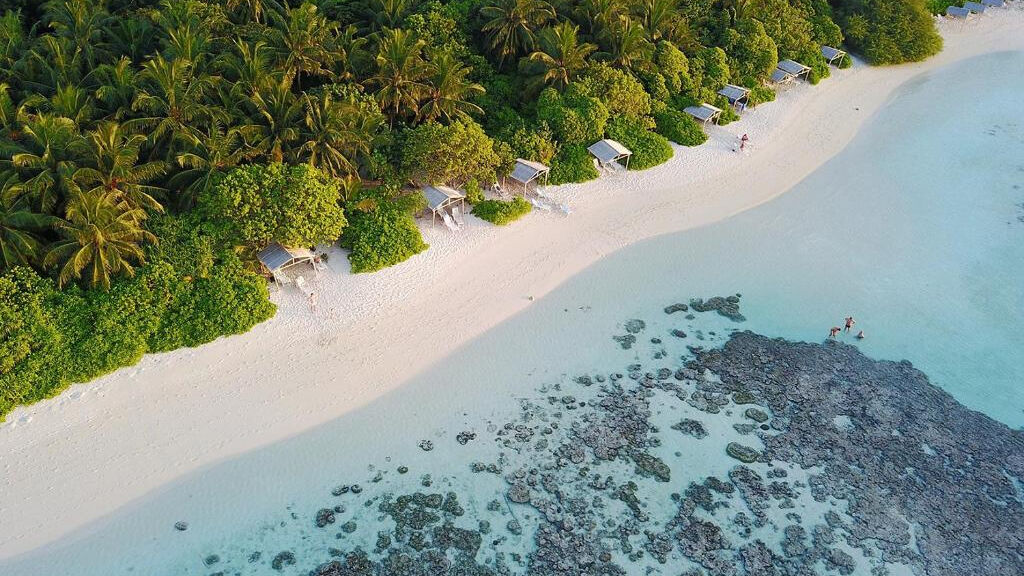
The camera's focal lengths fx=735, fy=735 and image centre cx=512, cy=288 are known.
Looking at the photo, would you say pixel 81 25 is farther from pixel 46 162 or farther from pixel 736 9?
pixel 736 9

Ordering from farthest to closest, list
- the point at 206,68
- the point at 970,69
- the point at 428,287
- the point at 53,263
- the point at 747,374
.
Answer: the point at 970,69, the point at 206,68, the point at 428,287, the point at 747,374, the point at 53,263

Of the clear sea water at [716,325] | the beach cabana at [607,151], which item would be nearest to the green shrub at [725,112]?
the clear sea water at [716,325]

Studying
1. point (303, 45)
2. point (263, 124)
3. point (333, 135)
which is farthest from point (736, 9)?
point (263, 124)

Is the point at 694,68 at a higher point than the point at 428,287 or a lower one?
higher

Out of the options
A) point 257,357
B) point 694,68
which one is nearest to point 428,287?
point 257,357

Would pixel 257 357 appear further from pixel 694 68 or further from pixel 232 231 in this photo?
pixel 694 68

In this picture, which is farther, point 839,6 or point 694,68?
point 839,6

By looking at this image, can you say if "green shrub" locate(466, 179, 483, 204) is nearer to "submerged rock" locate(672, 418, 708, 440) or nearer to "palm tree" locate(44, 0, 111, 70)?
"submerged rock" locate(672, 418, 708, 440)
